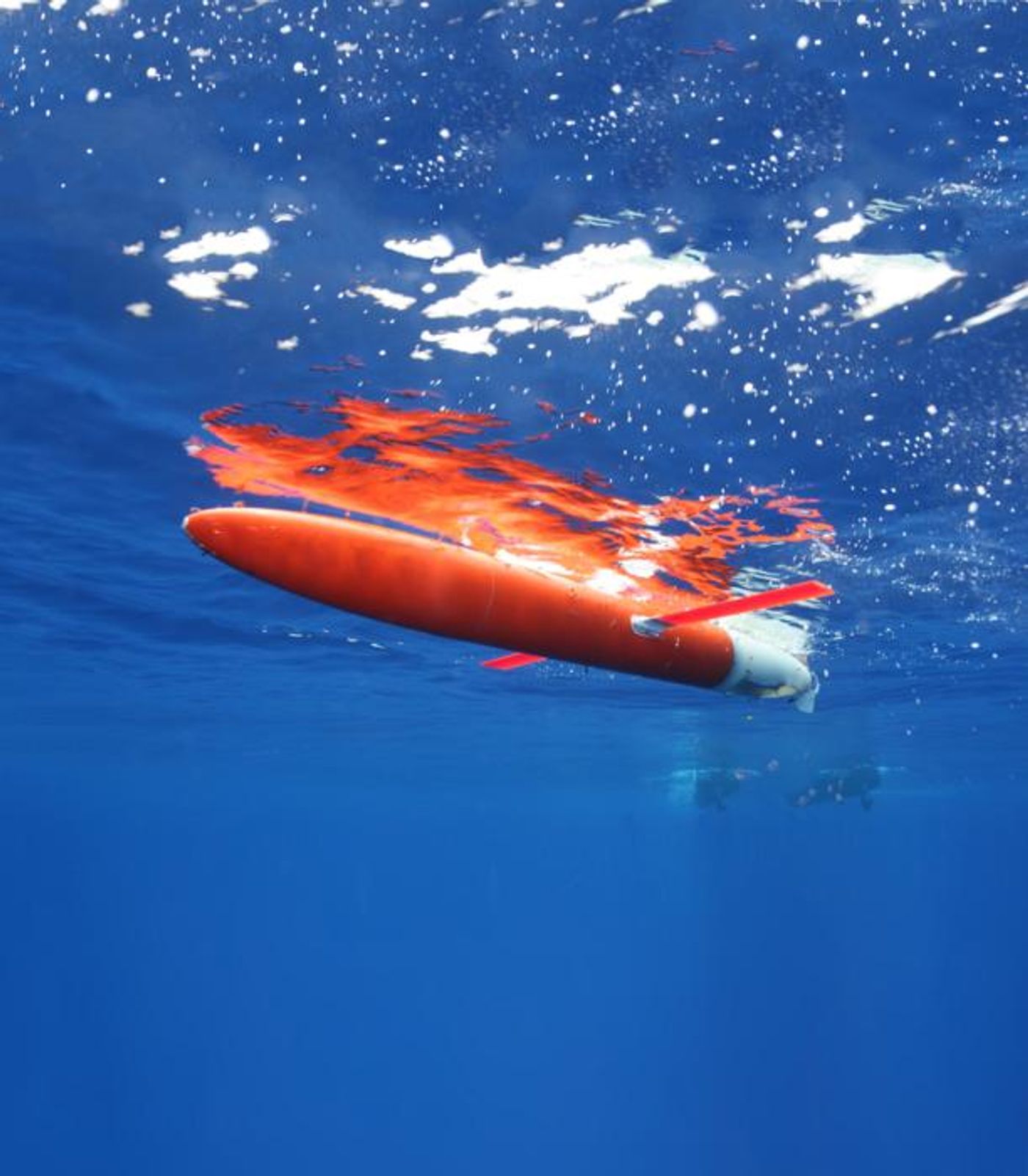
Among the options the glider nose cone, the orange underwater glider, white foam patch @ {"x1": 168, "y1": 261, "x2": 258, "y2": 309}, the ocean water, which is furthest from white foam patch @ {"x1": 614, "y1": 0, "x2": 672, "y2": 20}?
the glider nose cone

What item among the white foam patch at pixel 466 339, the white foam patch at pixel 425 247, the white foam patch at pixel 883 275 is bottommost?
the white foam patch at pixel 466 339

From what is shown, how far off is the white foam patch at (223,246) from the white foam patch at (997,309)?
621 centimetres

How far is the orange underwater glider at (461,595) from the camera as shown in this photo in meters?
5.63

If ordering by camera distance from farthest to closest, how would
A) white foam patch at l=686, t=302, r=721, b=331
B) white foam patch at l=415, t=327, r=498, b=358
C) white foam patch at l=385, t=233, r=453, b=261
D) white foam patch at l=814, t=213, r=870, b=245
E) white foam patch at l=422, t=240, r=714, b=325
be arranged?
white foam patch at l=415, t=327, r=498, b=358 → white foam patch at l=686, t=302, r=721, b=331 → white foam patch at l=422, t=240, r=714, b=325 → white foam patch at l=385, t=233, r=453, b=261 → white foam patch at l=814, t=213, r=870, b=245

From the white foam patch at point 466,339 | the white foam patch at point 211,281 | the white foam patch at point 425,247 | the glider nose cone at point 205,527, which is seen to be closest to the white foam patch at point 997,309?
the white foam patch at point 466,339

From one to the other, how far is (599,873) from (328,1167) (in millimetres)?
45868

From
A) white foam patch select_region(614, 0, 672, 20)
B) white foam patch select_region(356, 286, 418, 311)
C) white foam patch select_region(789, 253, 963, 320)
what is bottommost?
white foam patch select_region(356, 286, 418, 311)

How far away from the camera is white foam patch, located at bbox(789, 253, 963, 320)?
8.11 m

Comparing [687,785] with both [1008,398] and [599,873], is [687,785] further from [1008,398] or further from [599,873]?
[599,873]

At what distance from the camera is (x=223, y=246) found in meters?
8.23

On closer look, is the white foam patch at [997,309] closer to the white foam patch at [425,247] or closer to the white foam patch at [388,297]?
the white foam patch at [425,247]

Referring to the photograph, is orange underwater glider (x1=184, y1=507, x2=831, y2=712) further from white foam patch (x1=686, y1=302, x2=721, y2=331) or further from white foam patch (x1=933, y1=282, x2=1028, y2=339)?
white foam patch (x1=933, y1=282, x2=1028, y2=339)

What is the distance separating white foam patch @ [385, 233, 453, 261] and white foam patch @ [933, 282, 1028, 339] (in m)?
4.69

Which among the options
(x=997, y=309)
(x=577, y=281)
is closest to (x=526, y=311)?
(x=577, y=281)
